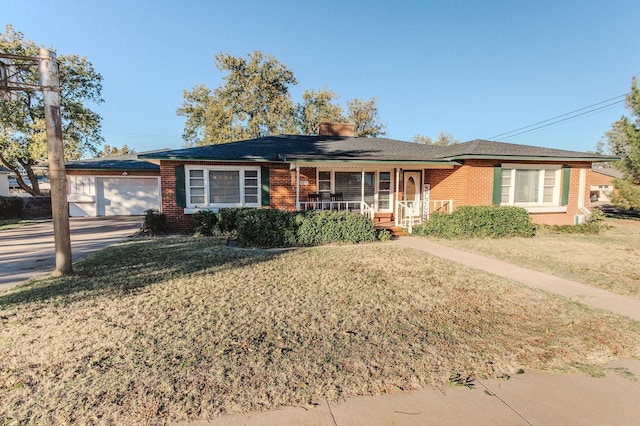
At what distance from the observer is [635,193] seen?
1509 cm

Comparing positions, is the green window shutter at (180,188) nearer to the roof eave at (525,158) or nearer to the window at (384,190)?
the window at (384,190)

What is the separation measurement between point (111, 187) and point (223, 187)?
11054 millimetres

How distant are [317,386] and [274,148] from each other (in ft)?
38.3

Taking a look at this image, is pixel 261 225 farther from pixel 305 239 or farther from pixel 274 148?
pixel 274 148

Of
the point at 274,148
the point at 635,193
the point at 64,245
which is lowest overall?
the point at 64,245

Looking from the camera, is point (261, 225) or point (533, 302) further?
point (261, 225)

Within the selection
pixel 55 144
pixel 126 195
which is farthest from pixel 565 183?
pixel 126 195

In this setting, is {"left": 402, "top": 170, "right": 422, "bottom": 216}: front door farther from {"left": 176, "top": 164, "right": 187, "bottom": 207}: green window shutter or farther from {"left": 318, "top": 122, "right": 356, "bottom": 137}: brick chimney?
{"left": 176, "top": 164, "right": 187, "bottom": 207}: green window shutter

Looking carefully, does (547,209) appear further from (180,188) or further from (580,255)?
(180,188)

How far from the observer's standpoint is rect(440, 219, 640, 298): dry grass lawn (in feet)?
19.7

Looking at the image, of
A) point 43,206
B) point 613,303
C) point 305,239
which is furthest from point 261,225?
point 43,206

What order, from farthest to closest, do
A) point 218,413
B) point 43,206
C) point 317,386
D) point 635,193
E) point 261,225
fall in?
point 43,206 < point 635,193 < point 261,225 < point 317,386 < point 218,413

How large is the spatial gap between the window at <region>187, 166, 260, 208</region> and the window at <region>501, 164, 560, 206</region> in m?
9.39

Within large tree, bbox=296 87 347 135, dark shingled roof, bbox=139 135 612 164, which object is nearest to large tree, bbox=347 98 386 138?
large tree, bbox=296 87 347 135
